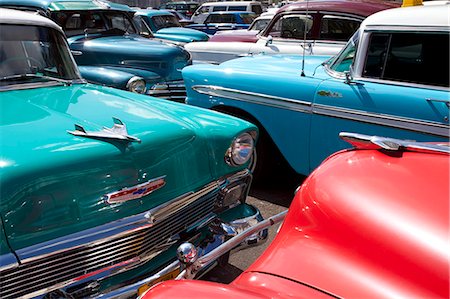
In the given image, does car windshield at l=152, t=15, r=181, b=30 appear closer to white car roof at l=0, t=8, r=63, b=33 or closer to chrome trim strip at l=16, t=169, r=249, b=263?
white car roof at l=0, t=8, r=63, b=33

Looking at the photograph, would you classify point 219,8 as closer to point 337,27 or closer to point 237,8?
point 237,8

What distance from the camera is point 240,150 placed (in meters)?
2.49

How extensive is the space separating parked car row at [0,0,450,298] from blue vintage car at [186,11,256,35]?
1150 centimetres

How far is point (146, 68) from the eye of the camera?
5855 mm

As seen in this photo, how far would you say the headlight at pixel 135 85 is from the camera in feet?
16.1

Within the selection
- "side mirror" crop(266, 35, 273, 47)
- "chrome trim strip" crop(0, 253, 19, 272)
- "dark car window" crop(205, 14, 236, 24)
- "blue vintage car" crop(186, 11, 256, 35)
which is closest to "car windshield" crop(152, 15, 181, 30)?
"blue vintage car" crop(186, 11, 256, 35)

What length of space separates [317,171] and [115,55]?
4.67 m

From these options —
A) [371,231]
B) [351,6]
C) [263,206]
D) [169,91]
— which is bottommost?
[263,206]

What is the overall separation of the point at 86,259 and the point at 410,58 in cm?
272

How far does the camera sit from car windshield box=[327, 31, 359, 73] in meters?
3.61

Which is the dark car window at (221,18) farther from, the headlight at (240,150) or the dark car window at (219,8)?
the headlight at (240,150)

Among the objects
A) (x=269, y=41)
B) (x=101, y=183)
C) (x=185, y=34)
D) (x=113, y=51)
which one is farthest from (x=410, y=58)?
(x=185, y=34)

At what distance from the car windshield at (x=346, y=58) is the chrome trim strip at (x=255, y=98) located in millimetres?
446

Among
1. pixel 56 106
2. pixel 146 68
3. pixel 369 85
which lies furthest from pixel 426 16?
Result: pixel 146 68
